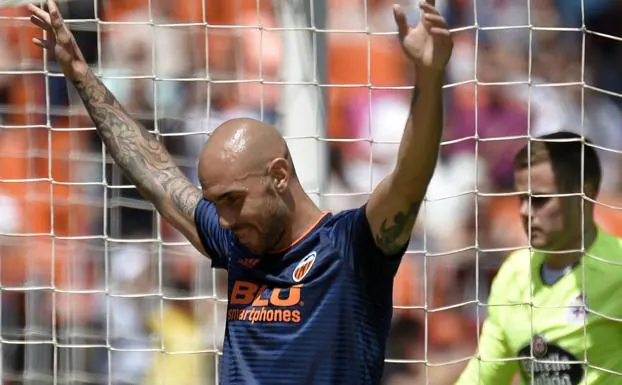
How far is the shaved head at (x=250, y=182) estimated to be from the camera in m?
2.36

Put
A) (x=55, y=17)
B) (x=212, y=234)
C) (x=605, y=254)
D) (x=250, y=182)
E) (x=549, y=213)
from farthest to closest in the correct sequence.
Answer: (x=549, y=213) → (x=605, y=254) → (x=55, y=17) → (x=212, y=234) → (x=250, y=182)

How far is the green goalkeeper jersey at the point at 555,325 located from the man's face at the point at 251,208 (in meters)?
1.38

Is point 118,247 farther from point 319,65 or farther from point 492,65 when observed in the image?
point 492,65

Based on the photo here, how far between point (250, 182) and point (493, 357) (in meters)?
1.52

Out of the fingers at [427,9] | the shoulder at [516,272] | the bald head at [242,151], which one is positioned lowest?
the shoulder at [516,272]

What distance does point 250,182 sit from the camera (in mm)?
2365

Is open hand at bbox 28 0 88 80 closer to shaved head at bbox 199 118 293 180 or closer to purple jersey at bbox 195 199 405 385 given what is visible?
shaved head at bbox 199 118 293 180

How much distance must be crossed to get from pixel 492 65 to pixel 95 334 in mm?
1737

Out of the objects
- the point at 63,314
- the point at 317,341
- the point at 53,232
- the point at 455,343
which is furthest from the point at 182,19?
the point at 317,341

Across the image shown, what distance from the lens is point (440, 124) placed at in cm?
217

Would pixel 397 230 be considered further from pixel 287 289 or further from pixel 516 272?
pixel 516 272

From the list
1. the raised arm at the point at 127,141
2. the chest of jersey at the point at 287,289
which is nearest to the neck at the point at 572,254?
the raised arm at the point at 127,141

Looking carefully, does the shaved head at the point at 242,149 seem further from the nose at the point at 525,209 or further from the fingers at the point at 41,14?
the nose at the point at 525,209

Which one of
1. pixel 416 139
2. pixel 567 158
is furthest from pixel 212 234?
pixel 567 158
